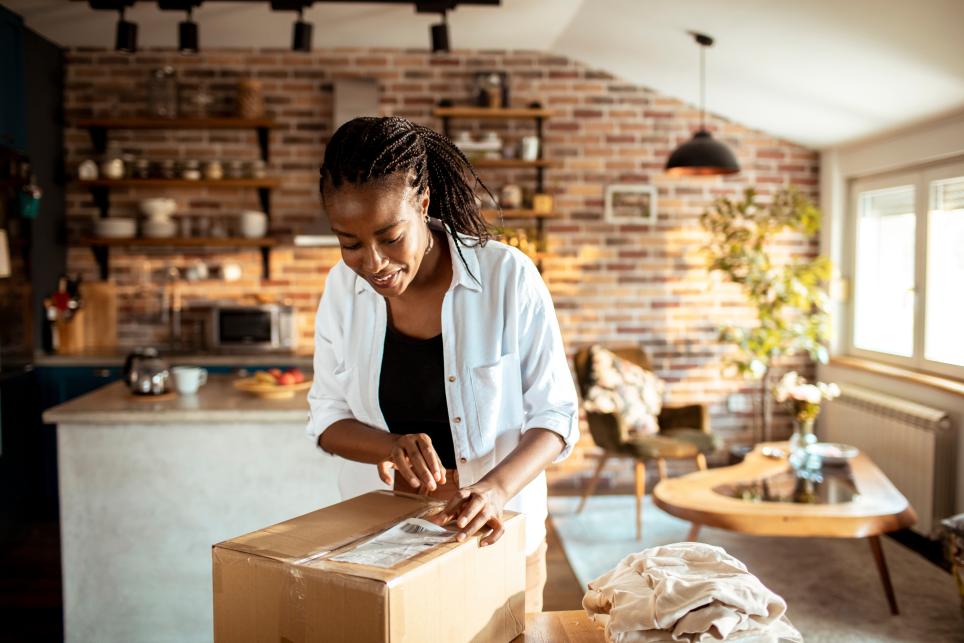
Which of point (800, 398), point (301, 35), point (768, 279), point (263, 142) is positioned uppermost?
point (301, 35)

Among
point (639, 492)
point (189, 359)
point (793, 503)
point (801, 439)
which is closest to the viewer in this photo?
point (793, 503)

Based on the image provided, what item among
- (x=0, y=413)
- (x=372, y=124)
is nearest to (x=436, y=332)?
(x=372, y=124)

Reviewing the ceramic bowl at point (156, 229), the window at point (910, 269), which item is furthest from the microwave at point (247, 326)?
the window at point (910, 269)

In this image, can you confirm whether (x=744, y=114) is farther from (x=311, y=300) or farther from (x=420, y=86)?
(x=311, y=300)

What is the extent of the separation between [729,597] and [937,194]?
387cm

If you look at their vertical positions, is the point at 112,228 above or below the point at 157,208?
below

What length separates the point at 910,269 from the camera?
448 centimetres

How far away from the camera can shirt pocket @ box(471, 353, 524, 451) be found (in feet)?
4.68

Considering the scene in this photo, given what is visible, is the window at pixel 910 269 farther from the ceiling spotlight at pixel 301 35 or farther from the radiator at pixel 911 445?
the ceiling spotlight at pixel 301 35

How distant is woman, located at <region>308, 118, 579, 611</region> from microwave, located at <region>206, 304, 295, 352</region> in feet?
11.5

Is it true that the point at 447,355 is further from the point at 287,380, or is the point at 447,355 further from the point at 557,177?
the point at 557,177

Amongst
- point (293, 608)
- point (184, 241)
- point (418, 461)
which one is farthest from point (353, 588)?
point (184, 241)

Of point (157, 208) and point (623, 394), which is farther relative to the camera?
point (157, 208)

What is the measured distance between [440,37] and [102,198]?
234 cm
